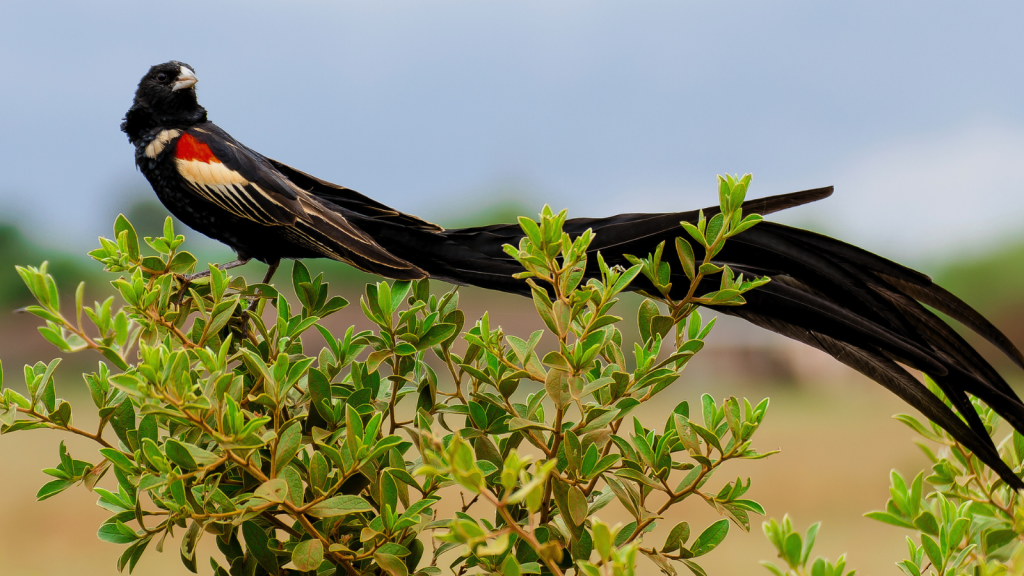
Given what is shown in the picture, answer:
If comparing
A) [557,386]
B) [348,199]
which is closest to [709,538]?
[557,386]

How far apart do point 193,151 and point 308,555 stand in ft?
3.79

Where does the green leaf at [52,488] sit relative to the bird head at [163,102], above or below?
below

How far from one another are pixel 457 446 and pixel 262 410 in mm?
560

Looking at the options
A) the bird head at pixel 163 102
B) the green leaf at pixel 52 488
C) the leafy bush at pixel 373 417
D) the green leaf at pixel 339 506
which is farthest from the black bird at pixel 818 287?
the bird head at pixel 163 102

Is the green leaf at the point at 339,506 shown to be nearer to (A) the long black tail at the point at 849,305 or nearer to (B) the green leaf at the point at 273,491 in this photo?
(B) the green leaf at the point at 273,491

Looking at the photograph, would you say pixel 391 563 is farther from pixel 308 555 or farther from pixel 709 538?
pixel 709 538

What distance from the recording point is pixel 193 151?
1609 millimetres

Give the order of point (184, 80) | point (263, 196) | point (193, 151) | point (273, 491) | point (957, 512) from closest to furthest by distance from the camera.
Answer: point (273, 491), point (957, 512), point (263, 196), point (193, 151), point (184, 80)

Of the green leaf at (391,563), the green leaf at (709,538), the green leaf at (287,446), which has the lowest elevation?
the green leaf at (391,563)

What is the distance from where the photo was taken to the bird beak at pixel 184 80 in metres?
1.78

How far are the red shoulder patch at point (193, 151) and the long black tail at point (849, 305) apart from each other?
964 mm

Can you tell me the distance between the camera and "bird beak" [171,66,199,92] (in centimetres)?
178

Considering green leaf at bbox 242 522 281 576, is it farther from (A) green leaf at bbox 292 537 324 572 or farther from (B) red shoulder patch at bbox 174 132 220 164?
(B) red shoulder patch at bbox 174 132 220 164

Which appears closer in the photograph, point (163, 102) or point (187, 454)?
point (187, 454)
